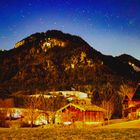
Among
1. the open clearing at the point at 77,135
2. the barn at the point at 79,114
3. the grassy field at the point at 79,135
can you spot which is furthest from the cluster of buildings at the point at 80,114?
the grassy field at the point at 79,135

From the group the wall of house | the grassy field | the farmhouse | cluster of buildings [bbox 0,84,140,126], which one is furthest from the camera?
the wall of house

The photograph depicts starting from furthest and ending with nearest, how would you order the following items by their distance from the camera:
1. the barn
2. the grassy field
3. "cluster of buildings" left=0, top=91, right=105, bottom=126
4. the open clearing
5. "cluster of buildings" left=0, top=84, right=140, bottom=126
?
the barn, "cluster of buildings" left=0, top=91, right=105, bottom=126, "cluster of buildings" left=0, top=84, right=140, bottom=126, the open clearing, the grassy field

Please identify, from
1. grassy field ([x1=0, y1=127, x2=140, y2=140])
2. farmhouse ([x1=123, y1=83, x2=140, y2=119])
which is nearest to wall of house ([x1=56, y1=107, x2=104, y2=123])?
farmhouse ([x1=123, y1=83, x2=140, y2=119])

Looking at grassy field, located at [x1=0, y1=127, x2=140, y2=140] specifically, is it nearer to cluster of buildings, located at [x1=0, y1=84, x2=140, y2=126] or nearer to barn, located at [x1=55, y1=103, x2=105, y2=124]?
cluster of buildings, located at [x1=0, y1=84, x2=140, y2=126]

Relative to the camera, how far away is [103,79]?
6570 inches

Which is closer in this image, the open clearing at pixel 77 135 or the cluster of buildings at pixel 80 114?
the open clearing at pixel 77 135

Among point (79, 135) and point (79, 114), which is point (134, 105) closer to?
point (79, 114)

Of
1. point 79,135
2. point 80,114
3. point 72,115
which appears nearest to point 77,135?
point 79,135

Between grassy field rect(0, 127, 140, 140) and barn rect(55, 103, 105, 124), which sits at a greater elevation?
barn rect(55, 103, 105, 124)

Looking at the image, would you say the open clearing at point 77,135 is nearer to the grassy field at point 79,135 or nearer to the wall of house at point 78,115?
the grassy field at point 79,135

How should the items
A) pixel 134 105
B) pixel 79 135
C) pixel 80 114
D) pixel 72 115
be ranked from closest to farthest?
pixel 79 135 < pixel 134 105 < pixel 80 114 < pixel 72 115

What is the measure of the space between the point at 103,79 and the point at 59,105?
180 feet

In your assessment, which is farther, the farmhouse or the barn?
the barn

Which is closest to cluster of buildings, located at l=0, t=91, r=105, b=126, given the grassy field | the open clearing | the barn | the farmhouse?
the barn
